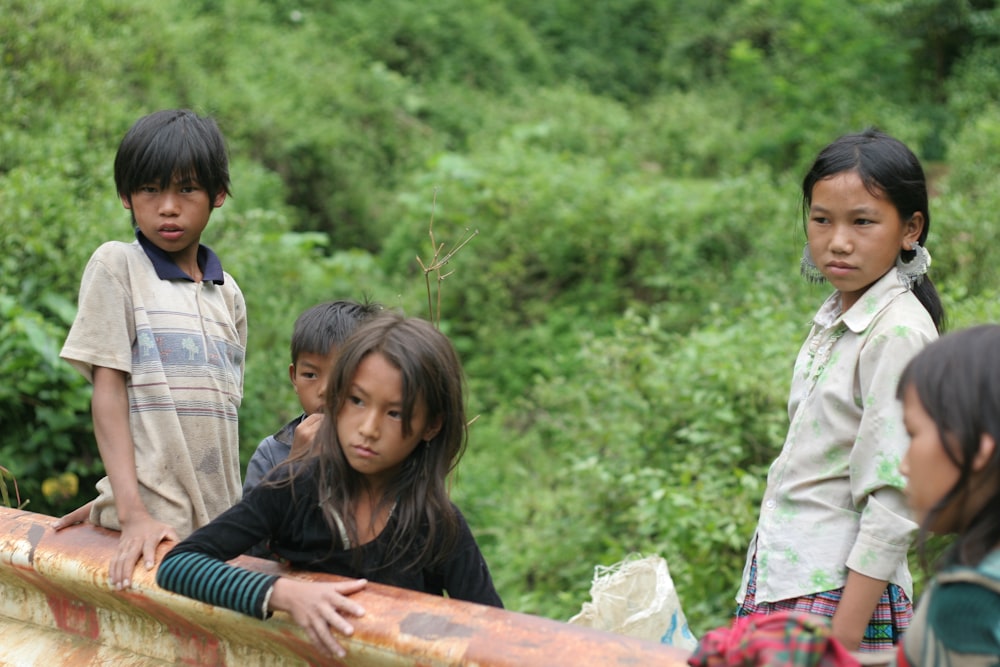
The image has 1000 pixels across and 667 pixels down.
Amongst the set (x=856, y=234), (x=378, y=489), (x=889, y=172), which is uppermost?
(x=889, y=172)

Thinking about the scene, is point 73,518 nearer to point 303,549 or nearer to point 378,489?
point 303,549

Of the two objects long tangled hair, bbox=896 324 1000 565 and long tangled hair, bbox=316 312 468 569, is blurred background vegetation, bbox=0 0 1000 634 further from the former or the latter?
long tangled hair, bbox=896 324 1000 565

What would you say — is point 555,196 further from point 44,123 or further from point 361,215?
point 44,123

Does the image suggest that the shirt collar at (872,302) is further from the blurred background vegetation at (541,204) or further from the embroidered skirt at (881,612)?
the blurred background vegetation at (541,204)

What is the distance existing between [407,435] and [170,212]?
2.97 feet

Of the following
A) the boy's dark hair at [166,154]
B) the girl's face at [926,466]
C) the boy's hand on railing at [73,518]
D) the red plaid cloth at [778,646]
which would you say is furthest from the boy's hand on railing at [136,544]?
the girl's face at [926,466]

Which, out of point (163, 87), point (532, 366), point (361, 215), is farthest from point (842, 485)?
point (361, 215)

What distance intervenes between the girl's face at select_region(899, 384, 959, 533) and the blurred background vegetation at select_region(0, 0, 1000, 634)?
2.72 metres

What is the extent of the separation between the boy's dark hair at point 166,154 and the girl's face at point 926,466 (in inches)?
68.7

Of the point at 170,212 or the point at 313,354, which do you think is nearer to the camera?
the point at 170,212

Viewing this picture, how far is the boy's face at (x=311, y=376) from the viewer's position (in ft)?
8.86

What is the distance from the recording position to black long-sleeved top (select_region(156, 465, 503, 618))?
1941 mm

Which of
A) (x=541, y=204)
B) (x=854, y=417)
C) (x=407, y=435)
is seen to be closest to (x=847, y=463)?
(x=854, y=417)

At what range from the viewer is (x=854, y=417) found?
6.64 feet
